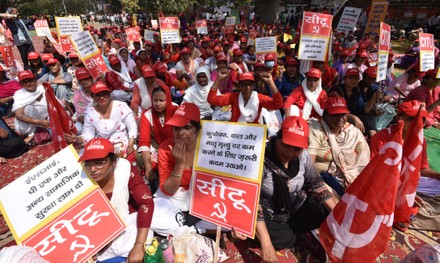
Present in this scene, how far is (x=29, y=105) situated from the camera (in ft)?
15.3

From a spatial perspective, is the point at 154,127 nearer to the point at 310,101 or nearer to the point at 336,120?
the point at 336,120

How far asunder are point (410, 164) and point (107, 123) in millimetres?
3787

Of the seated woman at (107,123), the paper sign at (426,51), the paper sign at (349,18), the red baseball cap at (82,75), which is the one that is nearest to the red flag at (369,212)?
the seated woman at (107,123)

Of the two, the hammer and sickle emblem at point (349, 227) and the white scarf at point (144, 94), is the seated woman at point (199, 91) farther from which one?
the hammer and sickle emblem at point (349, 227)

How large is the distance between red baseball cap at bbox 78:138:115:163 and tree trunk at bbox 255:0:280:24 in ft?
88.0

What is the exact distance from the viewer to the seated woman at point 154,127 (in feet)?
10.9

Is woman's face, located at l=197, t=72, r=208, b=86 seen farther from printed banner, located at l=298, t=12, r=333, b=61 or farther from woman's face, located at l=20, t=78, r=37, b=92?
woman's face, located at l=20, t=78, r=37, b=92

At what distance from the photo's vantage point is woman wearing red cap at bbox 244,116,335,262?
2090mm

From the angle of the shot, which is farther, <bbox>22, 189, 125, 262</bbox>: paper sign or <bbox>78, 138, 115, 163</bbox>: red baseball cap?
<bbox>78, 138, 115, 163</bbox>: red baseball cap

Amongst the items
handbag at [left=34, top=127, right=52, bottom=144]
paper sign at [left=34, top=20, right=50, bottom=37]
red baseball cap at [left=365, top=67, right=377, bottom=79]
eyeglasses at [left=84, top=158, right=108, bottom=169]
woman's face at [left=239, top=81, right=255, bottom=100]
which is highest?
paper sign at [left=34, top=20, right=50, bottom=37]

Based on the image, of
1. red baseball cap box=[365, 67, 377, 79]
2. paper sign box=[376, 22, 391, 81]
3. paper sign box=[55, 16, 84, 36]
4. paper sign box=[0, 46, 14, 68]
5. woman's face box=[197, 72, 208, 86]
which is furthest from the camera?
paper sign box=[0, 46, 14, 68]

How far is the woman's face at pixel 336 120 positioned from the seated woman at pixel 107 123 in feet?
9.38

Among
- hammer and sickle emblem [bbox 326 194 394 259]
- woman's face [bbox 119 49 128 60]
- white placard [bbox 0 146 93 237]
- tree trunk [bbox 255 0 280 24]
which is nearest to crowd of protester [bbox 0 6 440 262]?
white placard [bbox 0 146 93 237]

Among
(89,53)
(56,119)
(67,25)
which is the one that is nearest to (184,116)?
(56,119)
